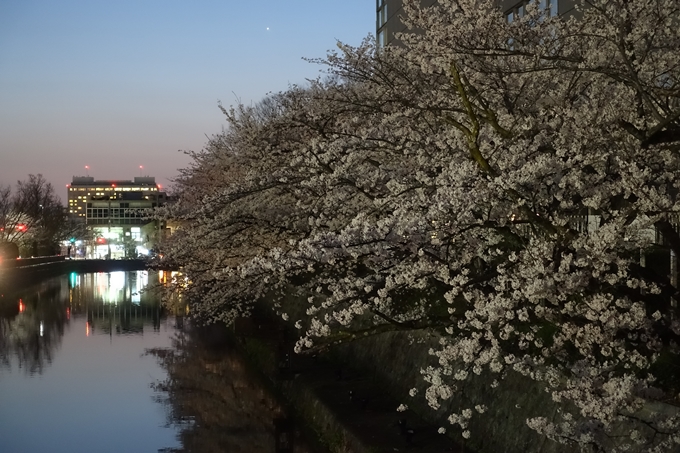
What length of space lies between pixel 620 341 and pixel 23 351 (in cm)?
2163

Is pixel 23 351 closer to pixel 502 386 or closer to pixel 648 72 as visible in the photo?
pixel 502 386

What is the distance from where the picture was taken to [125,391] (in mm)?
18422

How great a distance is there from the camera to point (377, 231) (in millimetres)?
7105

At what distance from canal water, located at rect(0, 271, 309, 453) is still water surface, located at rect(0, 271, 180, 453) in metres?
0.02

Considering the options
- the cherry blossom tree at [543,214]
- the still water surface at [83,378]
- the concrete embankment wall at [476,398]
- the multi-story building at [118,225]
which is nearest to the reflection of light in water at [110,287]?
the still water surface at [83,378]

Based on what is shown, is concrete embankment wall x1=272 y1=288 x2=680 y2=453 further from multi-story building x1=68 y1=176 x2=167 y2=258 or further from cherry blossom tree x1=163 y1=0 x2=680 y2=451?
multi-story building x1=68 y1=176 x2=167 y2=258

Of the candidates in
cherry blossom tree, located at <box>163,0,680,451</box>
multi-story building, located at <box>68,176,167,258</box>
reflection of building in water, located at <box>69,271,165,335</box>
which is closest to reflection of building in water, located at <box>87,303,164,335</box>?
reflection of building in water, located at <box>69,271,165,335</box>

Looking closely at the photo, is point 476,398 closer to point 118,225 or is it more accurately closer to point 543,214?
point 543,214

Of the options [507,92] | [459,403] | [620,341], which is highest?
[507,92]

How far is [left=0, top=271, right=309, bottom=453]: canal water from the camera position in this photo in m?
14.1

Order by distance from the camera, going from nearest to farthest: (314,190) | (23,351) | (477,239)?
1. (477,239)
2. (314,190)
3. (23,351)

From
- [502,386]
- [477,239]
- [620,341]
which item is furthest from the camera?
[502,386]

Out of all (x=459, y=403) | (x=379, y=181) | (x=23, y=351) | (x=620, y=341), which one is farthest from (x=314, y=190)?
(x=23, y=351)

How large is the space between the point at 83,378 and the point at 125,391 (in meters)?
2.34
